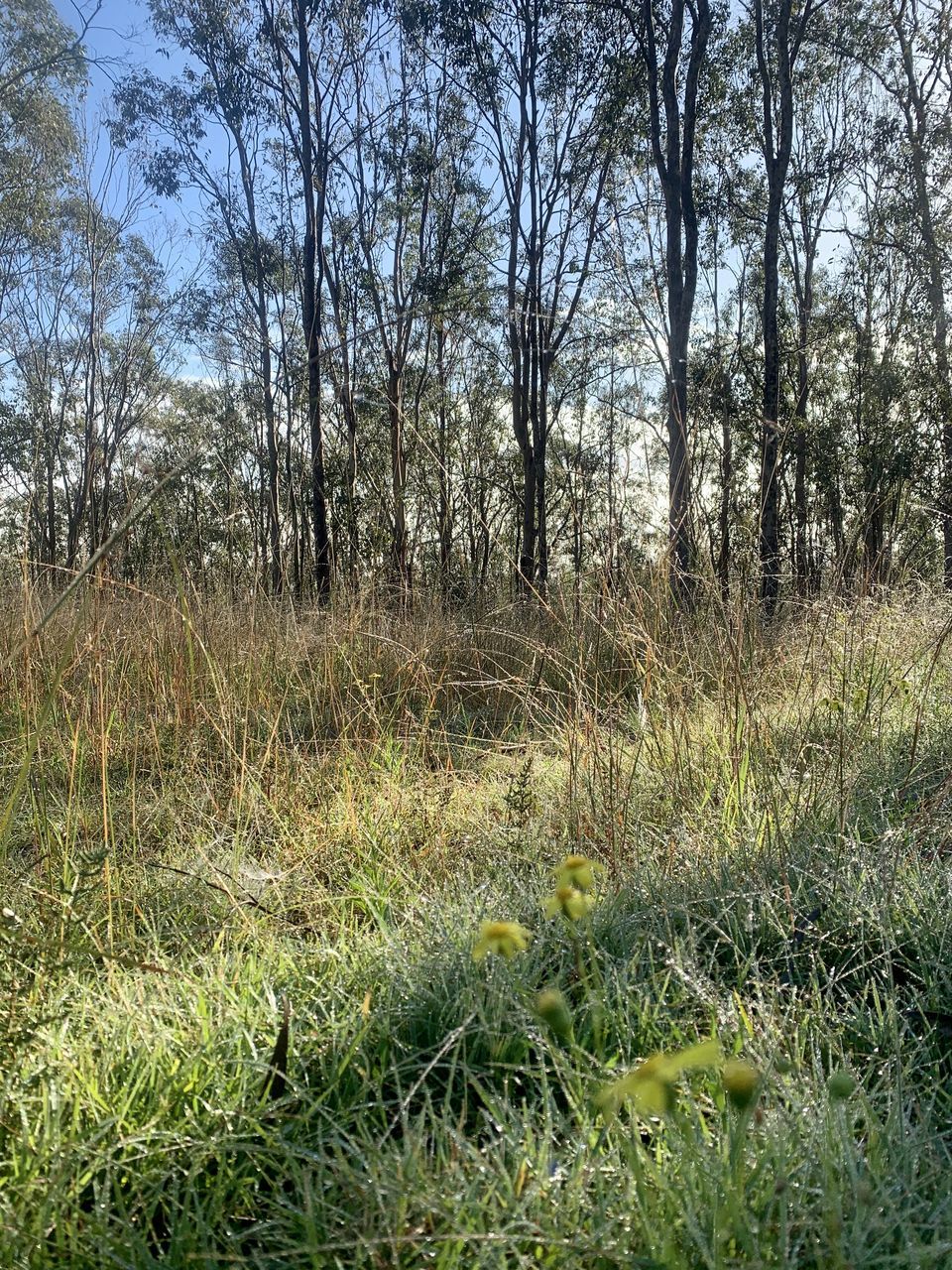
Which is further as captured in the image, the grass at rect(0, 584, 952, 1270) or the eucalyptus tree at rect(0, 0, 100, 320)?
the eucalyptus tree at rect(0, 0, 100, 320)

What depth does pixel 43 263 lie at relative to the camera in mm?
16641

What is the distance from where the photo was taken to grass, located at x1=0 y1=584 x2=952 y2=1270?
31.8 inches

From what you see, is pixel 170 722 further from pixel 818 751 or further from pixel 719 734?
pixel 818 751

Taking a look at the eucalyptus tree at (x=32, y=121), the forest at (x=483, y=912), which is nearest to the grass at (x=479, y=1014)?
the forest at (x=483, y=912)

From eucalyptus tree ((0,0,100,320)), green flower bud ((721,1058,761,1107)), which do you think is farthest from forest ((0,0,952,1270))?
eucalyptus tree ((0,0,100,320))

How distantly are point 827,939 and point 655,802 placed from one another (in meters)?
0.69

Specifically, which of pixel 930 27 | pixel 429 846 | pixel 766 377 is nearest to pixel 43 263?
pixel 766 377

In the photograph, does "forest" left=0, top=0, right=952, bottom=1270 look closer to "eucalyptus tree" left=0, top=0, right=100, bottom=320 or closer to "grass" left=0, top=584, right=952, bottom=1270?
"grass" left=0, top=584, right=952, bottom=1270

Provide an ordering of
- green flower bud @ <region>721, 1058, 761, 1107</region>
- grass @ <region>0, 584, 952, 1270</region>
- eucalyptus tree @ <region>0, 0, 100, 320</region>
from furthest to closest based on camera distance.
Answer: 1. eucalyptus tree @ <region>0, 0, 100, 320</region>
2. grass @ <region>0, 584, 952, 1270</region>
3. green flower bud @ <region>721, 1058, 761, 1107</region>

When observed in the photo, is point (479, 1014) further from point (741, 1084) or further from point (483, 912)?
point (741, 1084)

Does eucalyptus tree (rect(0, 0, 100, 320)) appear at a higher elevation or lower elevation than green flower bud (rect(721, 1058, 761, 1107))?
higher

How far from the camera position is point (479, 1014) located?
1.17 metres

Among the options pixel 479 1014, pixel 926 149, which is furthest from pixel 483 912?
pixel 926 149

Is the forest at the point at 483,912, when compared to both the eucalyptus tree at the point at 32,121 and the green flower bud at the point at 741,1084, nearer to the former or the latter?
the green flower bud at the point at 741,1084
